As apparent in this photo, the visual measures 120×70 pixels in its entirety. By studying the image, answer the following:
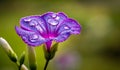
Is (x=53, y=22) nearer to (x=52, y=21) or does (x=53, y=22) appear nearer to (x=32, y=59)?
(x=52, y=21)

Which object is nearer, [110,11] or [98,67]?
[98,67]

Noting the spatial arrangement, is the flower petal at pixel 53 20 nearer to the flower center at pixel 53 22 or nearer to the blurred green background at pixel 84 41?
the flower center at pixel 53 22

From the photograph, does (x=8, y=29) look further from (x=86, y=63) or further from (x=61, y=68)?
(x=61, y=68)

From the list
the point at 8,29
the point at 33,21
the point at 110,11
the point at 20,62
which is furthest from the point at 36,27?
the point at 110,11

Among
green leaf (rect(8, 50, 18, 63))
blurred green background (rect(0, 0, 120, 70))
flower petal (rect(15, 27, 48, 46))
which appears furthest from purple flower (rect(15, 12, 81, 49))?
blurred green background (rect(0, 0, 120, 70))

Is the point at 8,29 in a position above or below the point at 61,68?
below

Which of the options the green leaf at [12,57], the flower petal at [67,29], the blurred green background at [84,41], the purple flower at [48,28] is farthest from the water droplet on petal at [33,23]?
the blurred green background at [84,41]

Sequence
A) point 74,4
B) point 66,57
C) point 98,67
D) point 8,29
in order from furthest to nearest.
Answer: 1. point 74,4
2. point 8,29
3. point 98,67
4. point 66,57
